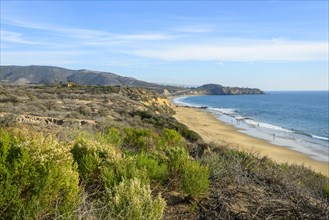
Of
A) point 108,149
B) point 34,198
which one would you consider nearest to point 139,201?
point 34,198

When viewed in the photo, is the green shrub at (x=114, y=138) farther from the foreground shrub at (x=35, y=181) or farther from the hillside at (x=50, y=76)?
the hillside at (x=50, y=76)

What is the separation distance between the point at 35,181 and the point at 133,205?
3.43ft

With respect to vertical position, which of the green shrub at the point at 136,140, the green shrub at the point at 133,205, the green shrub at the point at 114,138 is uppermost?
the green shrub at the point at 133,205

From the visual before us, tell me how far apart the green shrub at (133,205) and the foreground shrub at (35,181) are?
1.45 feet

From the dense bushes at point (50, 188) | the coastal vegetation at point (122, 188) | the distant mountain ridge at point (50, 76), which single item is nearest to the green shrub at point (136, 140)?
the coastal vegetation at point (122, 188)

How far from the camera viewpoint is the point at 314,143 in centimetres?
3794

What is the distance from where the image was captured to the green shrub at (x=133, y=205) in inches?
159

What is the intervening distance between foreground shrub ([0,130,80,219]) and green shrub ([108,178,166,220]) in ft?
1.45

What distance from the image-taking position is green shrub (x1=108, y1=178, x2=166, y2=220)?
404 cm

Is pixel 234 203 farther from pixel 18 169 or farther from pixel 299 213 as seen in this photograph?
pixel 18 169

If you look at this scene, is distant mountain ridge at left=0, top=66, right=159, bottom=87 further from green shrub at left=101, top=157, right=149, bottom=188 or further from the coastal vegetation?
green shrub at left=101, top=157, right=149, bottom=188

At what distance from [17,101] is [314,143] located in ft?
89.5

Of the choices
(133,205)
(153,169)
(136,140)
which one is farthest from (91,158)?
(136,140)

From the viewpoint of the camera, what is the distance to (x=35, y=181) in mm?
4047
